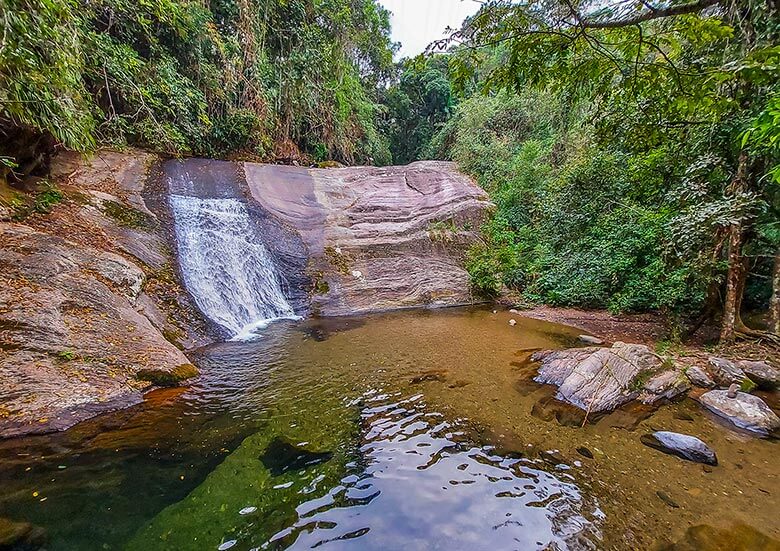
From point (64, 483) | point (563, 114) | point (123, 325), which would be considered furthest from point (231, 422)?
point (563, 114)

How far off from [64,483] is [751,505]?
5.03 metres

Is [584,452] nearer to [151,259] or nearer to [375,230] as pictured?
[151,259]

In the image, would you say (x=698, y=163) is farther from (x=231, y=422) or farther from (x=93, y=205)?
(x=93, y=205)

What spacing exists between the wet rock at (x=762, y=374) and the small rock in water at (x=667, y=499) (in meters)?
3.24

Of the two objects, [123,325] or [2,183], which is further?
[2,183]

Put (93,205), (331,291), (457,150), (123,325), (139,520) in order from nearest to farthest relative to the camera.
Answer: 1. (139,520)
2. (123,325)
3. (93,205)
4. (331,291)
5. (457,150)

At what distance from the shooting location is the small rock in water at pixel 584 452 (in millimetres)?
3217

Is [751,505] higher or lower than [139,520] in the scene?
lower

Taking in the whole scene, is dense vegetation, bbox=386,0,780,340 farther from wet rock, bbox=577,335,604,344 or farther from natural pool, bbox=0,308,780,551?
natural pool, bbox=0,308,780,551

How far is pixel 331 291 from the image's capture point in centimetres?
942

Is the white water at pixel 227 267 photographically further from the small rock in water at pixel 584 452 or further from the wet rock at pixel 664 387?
the wet rock at pixel 664 387

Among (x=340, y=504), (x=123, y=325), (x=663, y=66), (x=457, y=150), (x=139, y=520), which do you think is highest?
(x=457, y=150)

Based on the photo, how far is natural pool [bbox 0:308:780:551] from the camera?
2.33m

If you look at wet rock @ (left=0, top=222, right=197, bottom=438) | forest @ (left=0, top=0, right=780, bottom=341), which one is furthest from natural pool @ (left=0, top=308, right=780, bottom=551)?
forest @ (left=0, top=0, right=780, bottom=341)
